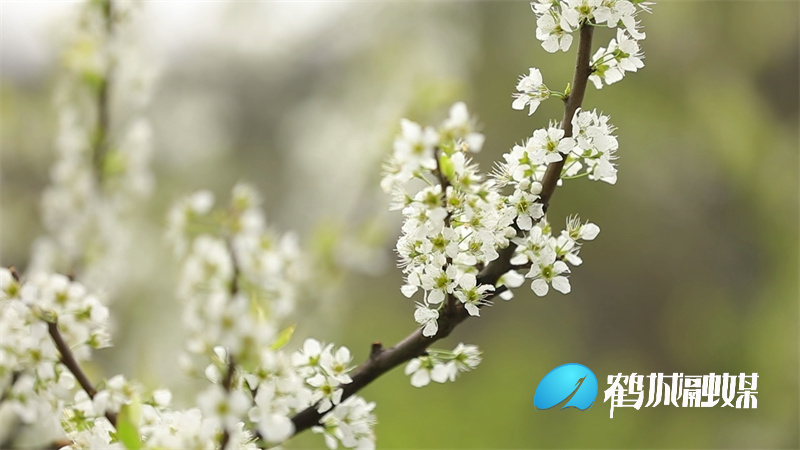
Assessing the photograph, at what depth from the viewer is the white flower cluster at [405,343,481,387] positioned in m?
0.39

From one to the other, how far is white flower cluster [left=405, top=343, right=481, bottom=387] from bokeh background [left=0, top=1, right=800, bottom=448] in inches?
33.8

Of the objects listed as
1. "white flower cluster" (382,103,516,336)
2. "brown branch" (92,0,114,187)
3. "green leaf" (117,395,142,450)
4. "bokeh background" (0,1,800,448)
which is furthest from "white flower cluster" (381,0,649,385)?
"bokeh background" (0,1,800,448)

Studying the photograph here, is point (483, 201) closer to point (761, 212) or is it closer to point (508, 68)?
point (761, 212)

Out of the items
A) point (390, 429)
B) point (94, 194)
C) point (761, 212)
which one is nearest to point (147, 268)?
point (390, 429)

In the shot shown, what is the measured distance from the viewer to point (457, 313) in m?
0.37

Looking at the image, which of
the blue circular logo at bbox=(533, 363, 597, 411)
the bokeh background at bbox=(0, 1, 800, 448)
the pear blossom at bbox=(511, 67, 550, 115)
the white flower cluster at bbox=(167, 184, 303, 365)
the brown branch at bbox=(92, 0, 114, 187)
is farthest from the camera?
the bokeh background at bbox=(0, 1, 800, 448)

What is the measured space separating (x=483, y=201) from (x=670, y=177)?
187cm

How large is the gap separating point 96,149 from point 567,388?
534 mm

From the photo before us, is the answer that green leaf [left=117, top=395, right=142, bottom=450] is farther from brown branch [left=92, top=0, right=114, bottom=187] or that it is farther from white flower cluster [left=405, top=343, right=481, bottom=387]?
brown branch [left=92, top=0, right=114, bottom=187]

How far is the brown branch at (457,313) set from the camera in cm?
36

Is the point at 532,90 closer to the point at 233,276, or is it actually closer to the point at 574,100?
the point at 574,100

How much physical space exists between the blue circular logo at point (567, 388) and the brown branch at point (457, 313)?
17 cm

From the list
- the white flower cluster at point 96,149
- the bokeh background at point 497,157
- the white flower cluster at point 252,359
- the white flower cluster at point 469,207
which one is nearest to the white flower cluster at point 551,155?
the white flower cluster at point 469,207

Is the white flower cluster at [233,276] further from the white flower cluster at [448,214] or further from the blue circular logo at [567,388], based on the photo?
the blue circular logo at [567,388]
